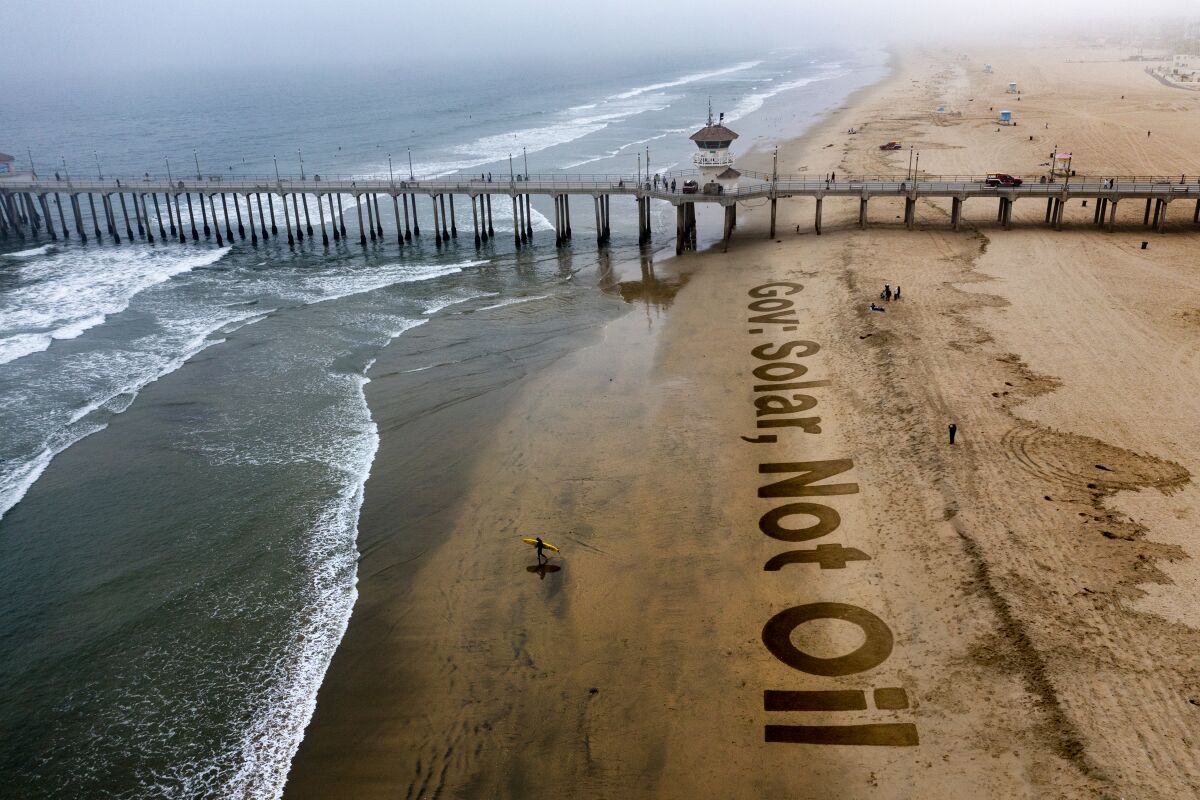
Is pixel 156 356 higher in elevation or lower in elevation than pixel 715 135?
lower

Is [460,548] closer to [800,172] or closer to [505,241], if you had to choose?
[505,241]

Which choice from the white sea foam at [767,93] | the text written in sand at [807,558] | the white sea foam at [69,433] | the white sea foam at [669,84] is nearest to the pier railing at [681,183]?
the text written in sand at [807,558]

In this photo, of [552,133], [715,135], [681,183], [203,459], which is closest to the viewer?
[203,459]

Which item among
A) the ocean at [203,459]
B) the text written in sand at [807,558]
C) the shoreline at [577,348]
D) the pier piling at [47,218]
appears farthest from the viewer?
the pier piling at [47,218]

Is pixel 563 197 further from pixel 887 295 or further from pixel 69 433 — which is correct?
pixel 69 433

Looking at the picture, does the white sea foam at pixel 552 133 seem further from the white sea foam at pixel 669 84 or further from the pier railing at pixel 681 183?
the pier railing at pixel 681 183

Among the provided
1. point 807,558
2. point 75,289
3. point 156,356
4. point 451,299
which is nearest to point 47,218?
point 75,289
